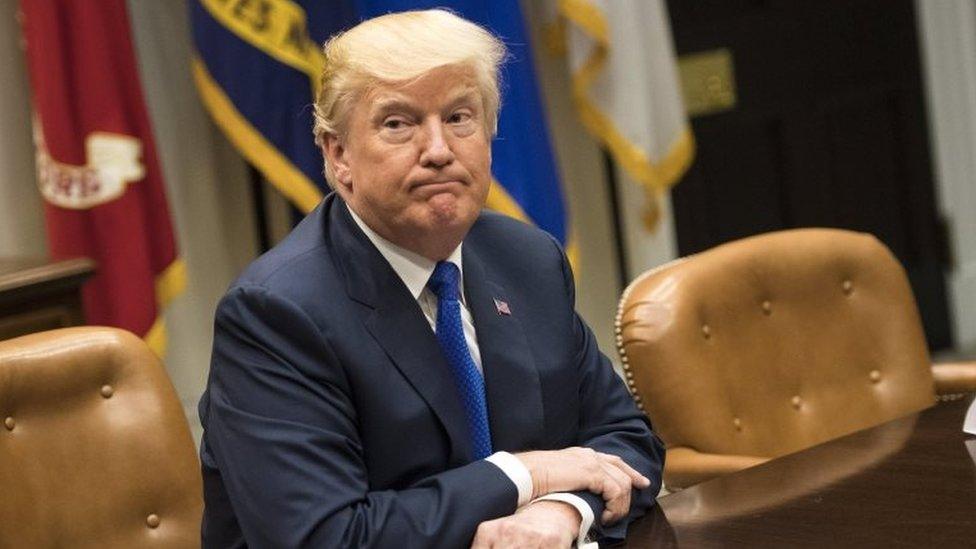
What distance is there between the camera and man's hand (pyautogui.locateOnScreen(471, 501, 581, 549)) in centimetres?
212

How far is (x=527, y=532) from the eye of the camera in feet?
6.98

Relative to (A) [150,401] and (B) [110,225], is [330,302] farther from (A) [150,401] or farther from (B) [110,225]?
→ (B) [110,225]

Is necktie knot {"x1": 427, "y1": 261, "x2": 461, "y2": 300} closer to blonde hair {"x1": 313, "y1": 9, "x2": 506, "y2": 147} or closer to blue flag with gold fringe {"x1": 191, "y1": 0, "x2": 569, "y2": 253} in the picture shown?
blonde hair {"x1": 313, "y1": 9, "x2": 506, "y2": 147}

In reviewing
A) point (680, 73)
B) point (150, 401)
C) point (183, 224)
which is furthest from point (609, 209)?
point (150, 401)

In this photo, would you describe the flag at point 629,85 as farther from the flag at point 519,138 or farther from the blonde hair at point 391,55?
the blonde hair at point 391,55

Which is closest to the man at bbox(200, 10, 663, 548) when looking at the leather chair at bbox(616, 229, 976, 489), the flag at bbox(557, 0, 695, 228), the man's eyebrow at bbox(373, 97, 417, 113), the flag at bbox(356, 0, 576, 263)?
the man's eyebrow at bbox(373, 97, 417, 113)

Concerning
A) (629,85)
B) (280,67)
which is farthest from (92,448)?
(629,85)

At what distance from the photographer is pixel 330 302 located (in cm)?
224

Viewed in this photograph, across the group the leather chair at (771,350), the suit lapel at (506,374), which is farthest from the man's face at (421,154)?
Answer: the leather chair at (771,350)

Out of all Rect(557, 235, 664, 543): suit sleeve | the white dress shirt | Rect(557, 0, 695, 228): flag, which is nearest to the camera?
the white dress shirt

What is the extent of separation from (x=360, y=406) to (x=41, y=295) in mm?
1448

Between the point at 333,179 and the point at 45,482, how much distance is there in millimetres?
753

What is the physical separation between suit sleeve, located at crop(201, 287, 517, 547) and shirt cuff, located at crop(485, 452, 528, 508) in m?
0.01

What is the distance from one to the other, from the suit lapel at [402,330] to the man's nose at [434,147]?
16 cm
